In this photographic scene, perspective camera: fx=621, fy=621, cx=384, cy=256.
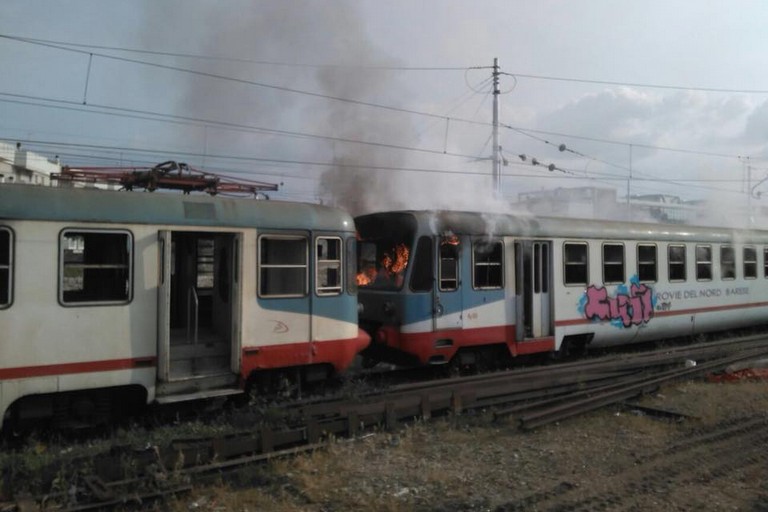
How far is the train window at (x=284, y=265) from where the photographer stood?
841cm

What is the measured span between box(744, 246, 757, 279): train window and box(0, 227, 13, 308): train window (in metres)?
16.7

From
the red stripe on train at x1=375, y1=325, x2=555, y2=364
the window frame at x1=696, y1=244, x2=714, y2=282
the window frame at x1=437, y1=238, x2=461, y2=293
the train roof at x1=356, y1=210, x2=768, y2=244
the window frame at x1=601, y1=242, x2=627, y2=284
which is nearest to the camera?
the red stripe on train at x1=375, y1=325, x2=555, y2=364

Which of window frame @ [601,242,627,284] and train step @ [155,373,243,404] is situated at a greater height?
window frame @ [601,242,627,284]

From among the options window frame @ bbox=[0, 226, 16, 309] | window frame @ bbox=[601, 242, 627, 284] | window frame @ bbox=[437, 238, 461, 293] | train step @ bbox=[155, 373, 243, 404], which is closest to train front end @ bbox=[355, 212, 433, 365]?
window frame @ bbox=[437, 238, 461, 293]

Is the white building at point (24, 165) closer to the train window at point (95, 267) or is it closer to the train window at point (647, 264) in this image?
the train window at point (95, 267)

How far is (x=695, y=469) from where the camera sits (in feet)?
21.0

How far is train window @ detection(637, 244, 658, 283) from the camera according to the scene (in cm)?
1367

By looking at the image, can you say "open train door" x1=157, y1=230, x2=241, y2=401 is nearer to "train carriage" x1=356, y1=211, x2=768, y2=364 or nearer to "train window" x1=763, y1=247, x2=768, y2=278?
"train carriage" x1=356, y1=211, x2=768, y2=364

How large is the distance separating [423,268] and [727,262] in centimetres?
973

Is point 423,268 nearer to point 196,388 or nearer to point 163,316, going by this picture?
point 196,388

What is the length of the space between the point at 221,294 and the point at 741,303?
13872mm

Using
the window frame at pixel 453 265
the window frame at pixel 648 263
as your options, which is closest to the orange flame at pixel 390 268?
the window frame at pixel 453 265

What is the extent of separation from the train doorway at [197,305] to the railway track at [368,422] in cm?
104

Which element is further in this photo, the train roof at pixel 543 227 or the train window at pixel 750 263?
the train window at pixel 750 263
